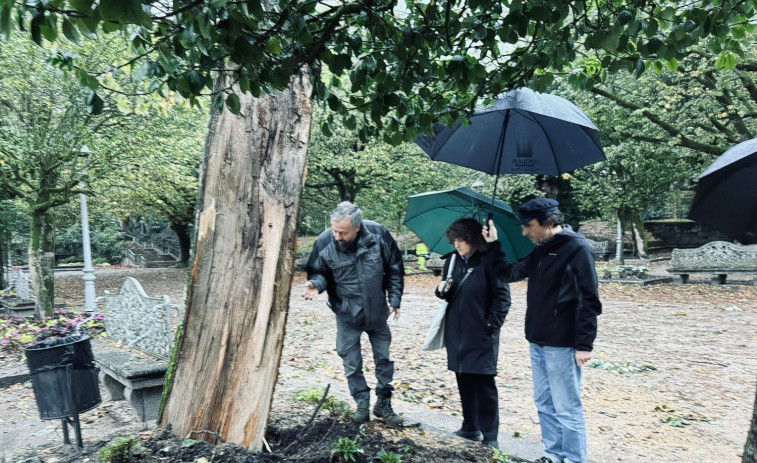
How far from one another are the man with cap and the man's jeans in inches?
49.8

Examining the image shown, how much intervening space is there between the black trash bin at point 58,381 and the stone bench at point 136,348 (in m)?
0.46

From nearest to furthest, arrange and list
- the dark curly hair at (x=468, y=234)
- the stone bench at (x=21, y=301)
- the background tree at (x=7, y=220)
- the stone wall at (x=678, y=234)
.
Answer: the dark curly hair at (x=468, y=234) < the stone bench at (x=21, y=301) < the background tree at (x=7, y=220) < the stone wall at (x=678, y=234)

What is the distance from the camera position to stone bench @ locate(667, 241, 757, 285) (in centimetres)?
1438

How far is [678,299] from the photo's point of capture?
12336mm

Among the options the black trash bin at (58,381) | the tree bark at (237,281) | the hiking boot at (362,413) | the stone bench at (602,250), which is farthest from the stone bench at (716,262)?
the black trash bin at (58,381)

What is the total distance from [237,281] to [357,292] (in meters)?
1.07

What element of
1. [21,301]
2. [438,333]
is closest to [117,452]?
[438,333]

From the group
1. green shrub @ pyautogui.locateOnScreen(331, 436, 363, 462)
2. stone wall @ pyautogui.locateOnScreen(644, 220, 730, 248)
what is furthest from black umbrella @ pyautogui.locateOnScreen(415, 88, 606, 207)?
stone wall @ pyautogui.locateOnScreen(644, 220, 730, 248)

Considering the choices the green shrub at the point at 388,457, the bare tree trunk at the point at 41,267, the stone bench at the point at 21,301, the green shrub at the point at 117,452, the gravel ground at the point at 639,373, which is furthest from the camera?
the stone bench at the point at 21,301

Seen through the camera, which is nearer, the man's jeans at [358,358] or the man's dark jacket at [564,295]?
the man's dark jacket at [564,295]

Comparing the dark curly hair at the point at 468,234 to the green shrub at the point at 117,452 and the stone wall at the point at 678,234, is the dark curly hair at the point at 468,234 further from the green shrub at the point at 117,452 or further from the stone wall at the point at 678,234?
the stone wall at the point at 678,234

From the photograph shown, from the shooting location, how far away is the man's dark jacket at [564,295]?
3.16 meters

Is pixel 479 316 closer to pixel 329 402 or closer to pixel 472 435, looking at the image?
pixel 472 435

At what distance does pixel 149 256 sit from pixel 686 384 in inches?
1423
